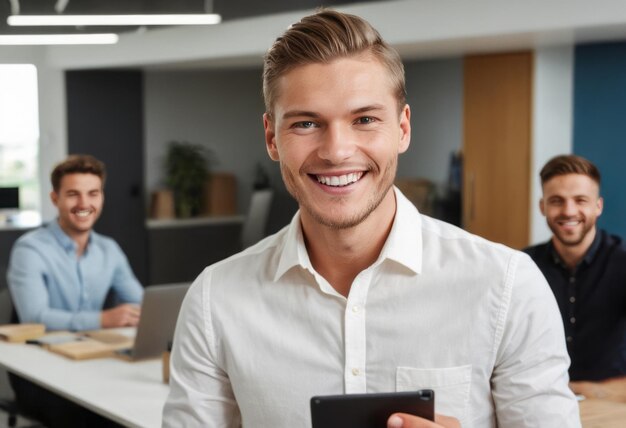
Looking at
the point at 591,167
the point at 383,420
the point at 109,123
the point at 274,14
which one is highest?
the point at 274,14

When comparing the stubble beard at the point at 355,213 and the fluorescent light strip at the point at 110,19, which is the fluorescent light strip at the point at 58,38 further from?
the stubble beard at the point at 355,213

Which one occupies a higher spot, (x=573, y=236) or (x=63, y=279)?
(x=573, y=236)

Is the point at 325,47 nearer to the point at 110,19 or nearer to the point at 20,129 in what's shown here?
the point at 110,19

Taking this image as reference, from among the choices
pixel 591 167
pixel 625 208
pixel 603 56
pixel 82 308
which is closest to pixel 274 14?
pixel 603 56

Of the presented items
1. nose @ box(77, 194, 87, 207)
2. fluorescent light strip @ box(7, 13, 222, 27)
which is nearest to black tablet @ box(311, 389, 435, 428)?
nose @ box(77, 194, 87, 207)

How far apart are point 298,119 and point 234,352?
464 mm

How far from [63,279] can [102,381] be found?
1.28 metres

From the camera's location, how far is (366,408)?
5.15ft

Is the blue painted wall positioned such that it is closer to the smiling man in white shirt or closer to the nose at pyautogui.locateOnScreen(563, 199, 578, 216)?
the nose at pyautogui.locateOnScreen(563, 199, 578, 216)

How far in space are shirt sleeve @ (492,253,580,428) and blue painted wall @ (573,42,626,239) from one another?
5.69m

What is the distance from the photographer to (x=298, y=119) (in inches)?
62.6

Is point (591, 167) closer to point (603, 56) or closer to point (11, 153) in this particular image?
point (603, 56)

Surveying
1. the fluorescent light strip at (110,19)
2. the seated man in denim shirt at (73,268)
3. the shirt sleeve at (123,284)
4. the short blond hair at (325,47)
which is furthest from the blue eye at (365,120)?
the fluorescent light strip at (110,19)

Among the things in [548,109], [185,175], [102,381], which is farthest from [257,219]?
[102,381]
